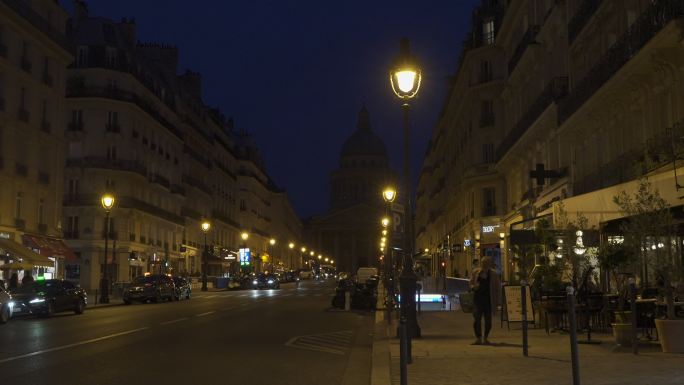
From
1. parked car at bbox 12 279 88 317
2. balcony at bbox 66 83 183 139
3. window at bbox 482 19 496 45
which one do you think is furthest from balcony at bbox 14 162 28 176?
window at bbox 482 19 496 45

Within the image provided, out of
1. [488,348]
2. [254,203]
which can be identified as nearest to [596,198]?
[488,348]

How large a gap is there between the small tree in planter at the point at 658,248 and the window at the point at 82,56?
53525 mm

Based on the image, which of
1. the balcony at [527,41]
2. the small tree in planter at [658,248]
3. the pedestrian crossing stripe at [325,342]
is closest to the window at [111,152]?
the balcony at [527,41]

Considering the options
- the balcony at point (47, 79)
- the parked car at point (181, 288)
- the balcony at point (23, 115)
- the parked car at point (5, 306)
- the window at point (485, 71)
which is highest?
the window at point (485, 71)

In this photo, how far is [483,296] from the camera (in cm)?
1595

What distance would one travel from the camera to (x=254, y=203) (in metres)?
117

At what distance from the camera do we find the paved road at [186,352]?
39.0ft

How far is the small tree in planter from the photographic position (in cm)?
1296

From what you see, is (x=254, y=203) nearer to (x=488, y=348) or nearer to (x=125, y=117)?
(x=125, y=117)

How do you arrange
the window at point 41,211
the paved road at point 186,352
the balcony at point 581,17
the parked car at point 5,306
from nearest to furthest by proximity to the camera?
1. the paved road at point 186,352
2. the parked car at point 5,306
3. the balcony at point 581,17
4. the window at point 41,211

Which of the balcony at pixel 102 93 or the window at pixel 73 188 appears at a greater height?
the balcony at pixel 102 93

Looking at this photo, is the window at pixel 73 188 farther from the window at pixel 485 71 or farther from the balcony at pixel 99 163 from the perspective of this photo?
the window at pixel 485 71

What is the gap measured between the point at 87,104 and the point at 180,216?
757 inches

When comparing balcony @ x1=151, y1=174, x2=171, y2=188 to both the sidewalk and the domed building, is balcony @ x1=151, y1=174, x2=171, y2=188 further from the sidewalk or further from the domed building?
the domed building
